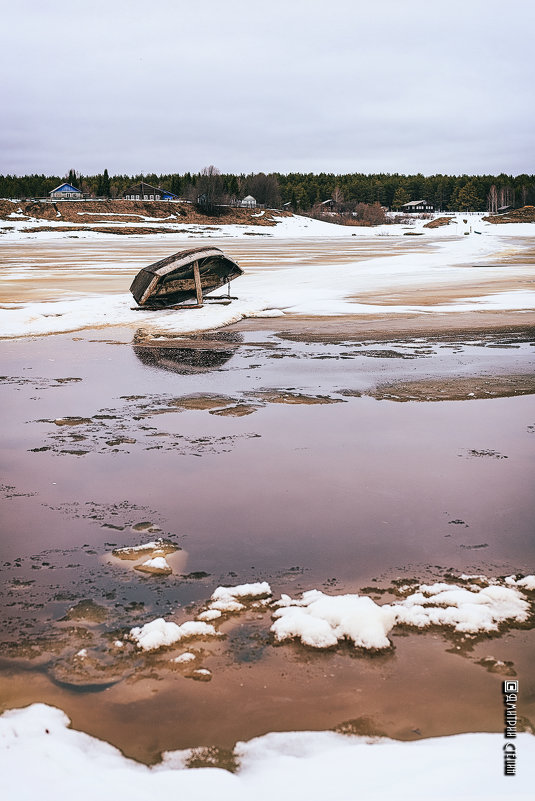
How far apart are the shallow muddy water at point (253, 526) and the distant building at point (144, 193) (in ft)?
401

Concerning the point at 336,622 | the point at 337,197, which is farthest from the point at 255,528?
the point at 337,197

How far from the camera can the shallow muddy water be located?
11.7 feet

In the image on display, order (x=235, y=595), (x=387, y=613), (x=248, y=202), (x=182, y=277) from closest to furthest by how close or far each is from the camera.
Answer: (x=387, y=613) < (x=235, y=595) < (x=182, y=277) < (x=248, y=202)

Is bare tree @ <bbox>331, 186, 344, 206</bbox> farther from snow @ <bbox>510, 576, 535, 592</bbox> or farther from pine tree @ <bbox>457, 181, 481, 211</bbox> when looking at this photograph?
snow @ <bbox>510, 576, 535, 592</bbox>

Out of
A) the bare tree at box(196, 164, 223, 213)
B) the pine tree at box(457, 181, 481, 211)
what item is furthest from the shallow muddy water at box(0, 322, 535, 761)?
the pine tree at box(457, 181, 481, 211)

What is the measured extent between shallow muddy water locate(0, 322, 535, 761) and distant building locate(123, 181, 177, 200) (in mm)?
122150

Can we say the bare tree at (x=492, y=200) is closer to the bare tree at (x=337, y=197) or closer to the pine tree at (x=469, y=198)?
the pine tree at (x=469, y=198)

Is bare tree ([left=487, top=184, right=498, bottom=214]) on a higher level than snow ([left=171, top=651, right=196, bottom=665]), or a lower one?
higher

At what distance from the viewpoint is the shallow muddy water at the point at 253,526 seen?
3.57 m

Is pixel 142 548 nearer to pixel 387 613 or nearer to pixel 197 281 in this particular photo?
pixel 387 613

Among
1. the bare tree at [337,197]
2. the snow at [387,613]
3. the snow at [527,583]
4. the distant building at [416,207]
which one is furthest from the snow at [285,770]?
the distant building at [416,207]

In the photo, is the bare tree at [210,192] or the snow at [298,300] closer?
the snow at [298,300]

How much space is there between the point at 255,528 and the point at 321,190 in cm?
17863

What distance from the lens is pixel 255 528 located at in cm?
549
